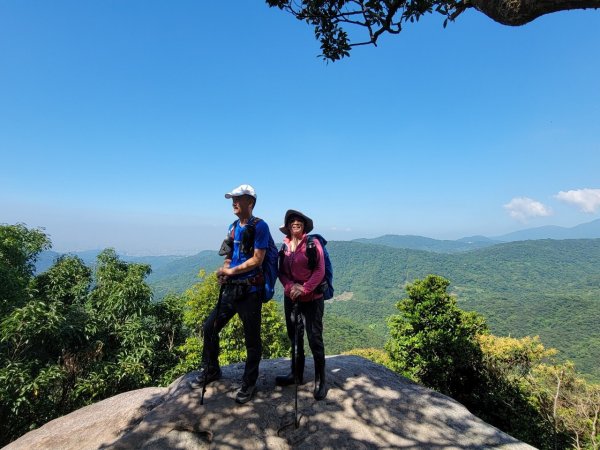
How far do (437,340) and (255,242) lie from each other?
17.4m

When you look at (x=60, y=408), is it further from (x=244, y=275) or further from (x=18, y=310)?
(x=244, y=275)

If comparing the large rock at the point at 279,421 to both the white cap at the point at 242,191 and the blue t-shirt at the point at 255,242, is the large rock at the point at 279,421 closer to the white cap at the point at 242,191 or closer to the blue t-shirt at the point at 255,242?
the blue t-shirt at the point at 255,242

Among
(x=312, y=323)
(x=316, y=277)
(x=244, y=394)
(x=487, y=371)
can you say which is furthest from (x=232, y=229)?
(x=487, y=371)

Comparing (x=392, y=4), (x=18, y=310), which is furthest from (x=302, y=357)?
(x=18, y=310)

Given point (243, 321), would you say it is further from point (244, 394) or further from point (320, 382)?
point (320, 382)

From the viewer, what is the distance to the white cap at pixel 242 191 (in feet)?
15.5

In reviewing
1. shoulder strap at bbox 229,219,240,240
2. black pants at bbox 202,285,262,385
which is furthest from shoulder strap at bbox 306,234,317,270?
shoulder strap at bbox 229,219,240,240

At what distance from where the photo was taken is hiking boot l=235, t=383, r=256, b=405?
4793mm

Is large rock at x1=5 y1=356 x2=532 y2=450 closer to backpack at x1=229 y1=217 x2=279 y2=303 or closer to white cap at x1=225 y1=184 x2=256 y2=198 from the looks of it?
backpack at x1=229 y1=217 x2=279 y2=303

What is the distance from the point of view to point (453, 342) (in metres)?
18.2

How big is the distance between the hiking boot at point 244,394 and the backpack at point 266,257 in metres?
1.33

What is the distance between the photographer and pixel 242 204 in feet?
15.7

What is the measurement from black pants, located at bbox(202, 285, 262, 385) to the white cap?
1329mm

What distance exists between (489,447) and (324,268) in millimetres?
3508
